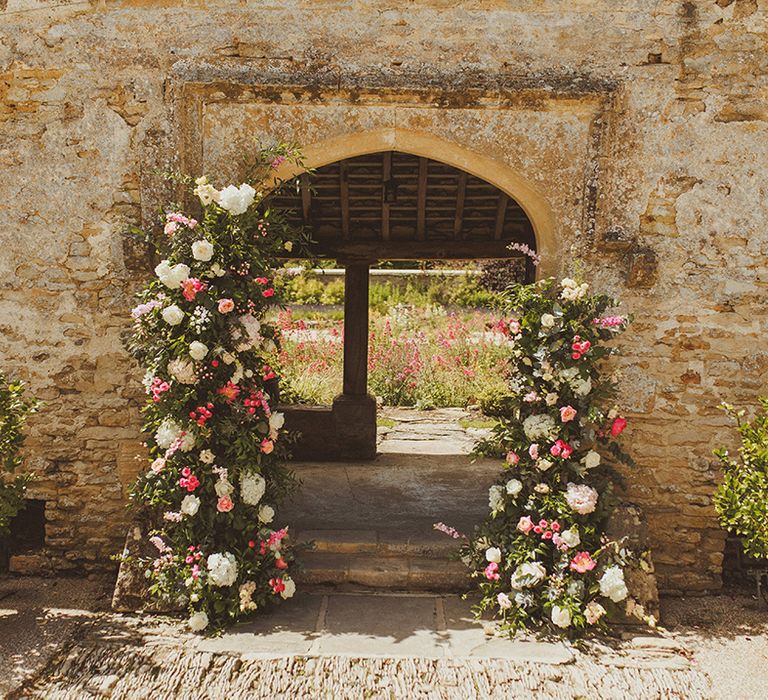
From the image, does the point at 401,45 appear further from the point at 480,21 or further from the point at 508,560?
the point at 508,560

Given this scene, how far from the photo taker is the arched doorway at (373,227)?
627cm

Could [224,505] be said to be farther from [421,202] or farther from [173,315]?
[421,202]

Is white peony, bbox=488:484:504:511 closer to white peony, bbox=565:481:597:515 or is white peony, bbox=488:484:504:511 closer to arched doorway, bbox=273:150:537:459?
white peony, bbox=565:481:597:515

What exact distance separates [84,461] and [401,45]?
3458 millimetres

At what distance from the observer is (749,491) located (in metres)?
4.37

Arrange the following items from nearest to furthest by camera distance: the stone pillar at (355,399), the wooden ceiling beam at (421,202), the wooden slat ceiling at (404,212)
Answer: the wooden ceiling beam at (421,202) → the wooden slat ceiling at (404,212) → the stone pillar at (355,399)

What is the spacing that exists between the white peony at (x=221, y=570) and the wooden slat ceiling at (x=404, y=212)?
128 inches

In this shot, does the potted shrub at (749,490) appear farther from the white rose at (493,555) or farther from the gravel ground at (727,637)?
the white rose at (493,555)

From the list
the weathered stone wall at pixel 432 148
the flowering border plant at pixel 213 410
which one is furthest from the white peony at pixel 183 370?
the weathered stone wall at pixel 432 148

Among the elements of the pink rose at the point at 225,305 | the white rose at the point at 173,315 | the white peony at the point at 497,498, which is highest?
the pink rose at the point at 225,305

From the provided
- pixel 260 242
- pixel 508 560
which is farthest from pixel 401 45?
pixel 508 560

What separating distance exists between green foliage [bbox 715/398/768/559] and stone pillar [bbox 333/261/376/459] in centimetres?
375

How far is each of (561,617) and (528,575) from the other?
0.98 feet

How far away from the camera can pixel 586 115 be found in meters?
4.70
